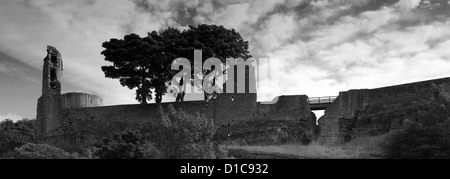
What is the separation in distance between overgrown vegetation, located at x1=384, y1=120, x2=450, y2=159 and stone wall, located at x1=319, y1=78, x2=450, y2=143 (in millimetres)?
1428

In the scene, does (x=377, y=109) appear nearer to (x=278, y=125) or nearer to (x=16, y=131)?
(x=278, y=125)

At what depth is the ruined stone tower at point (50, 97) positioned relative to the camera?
46438 mm

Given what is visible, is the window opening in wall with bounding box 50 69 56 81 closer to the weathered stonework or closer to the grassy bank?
the weathered stonework

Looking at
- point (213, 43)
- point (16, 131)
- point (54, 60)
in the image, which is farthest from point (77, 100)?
point (16, 131)

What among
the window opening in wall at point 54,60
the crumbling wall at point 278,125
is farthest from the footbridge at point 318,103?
the window opening in wall at point 54,60

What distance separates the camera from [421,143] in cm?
2762

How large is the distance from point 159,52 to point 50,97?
32.9ft

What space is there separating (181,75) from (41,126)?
41.4ft

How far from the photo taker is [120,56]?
45094 millimetres

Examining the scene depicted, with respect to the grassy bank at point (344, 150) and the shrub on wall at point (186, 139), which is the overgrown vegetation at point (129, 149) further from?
the grassy bank at point (344, 150)

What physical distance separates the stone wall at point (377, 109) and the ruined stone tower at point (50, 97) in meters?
21.4

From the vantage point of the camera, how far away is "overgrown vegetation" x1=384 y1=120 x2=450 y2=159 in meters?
26.9
